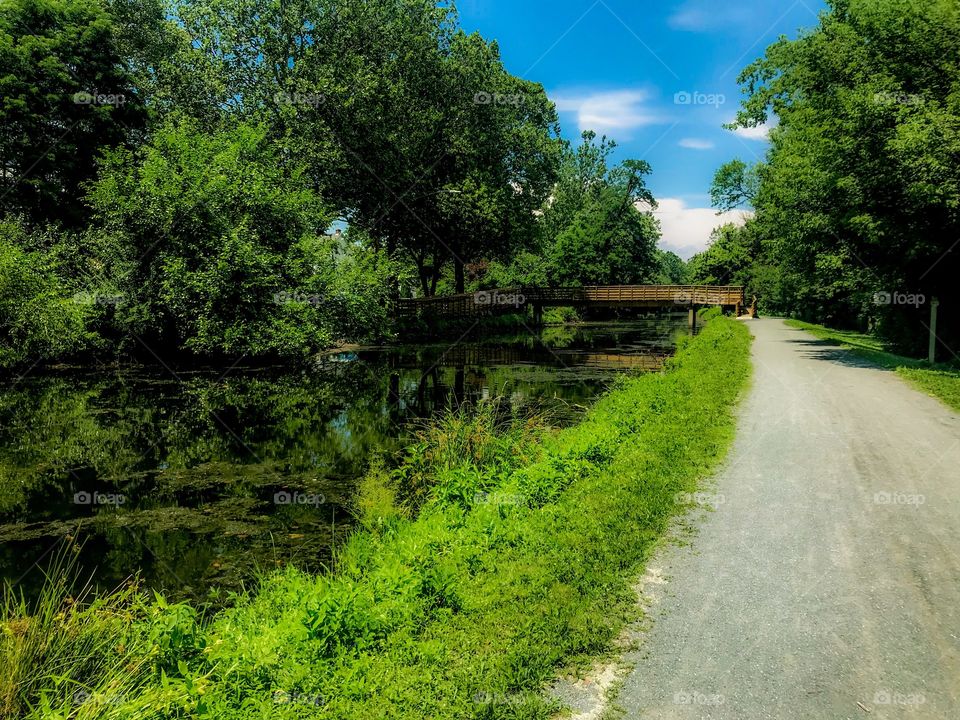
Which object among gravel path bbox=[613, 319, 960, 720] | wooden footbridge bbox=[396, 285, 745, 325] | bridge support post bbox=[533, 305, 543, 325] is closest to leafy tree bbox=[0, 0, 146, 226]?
wooden footbridge bbox=[396, 285, 745, 325]

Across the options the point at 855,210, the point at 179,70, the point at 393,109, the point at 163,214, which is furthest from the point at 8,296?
the point at 855,210

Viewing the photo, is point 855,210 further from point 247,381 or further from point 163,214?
point 163,214

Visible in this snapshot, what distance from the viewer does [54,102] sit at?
3350 centimetres

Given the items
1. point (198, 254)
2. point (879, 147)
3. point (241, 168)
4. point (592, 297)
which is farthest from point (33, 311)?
point (592, 297)

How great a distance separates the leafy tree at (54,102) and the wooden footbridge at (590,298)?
23799 mm

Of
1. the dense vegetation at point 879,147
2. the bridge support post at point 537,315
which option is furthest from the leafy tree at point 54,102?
the bridge support post at point 537,315

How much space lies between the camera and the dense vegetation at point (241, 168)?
79.6 feet

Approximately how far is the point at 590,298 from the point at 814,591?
4789 cm

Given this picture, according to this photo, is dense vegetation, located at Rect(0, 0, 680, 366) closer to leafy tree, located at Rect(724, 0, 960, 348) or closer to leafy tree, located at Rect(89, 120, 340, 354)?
leafy tree, located at Rect(89, 120, 340, 354)

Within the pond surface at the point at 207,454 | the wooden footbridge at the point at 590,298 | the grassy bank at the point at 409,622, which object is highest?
the wooden footbridge at the point at 590,298

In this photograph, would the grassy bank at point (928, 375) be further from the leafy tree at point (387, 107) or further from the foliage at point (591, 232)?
the foliage at point (591, 232)

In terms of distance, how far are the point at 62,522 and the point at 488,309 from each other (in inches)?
1628

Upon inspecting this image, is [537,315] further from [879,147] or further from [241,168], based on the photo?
[879,147]

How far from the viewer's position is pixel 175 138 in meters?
25.1
